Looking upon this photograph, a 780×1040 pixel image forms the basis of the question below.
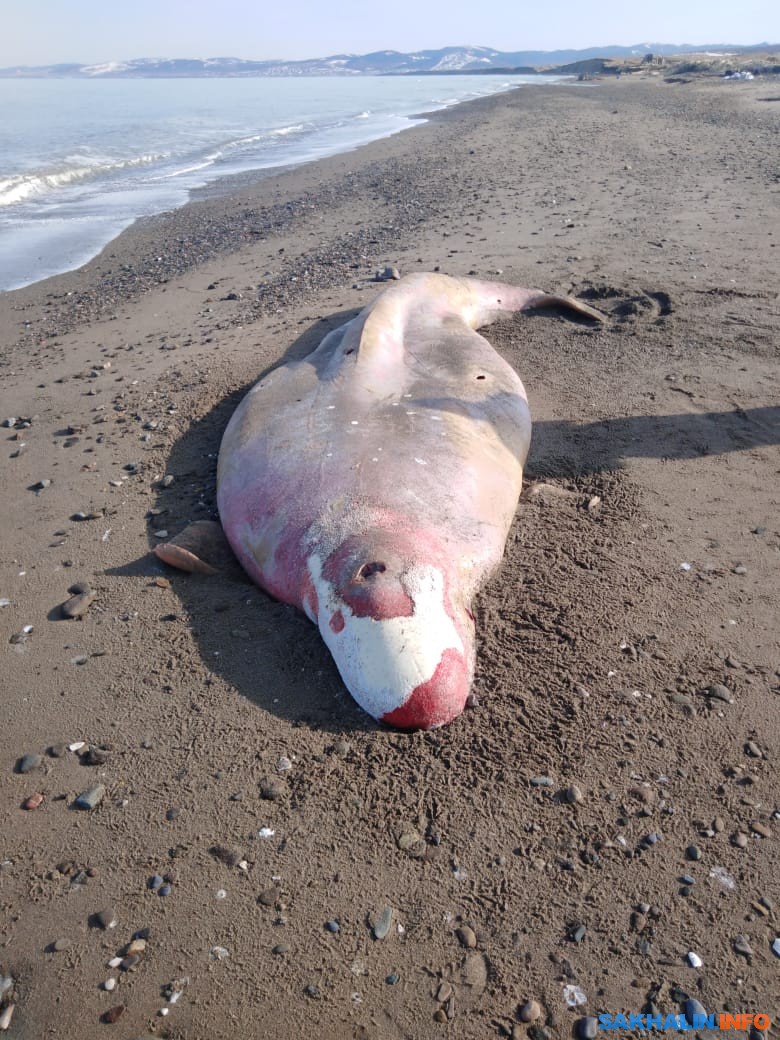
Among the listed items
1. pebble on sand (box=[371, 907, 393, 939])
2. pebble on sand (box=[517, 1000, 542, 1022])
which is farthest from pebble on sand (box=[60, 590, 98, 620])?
pebble on sand (box=[517, 1000, 542, 1022])

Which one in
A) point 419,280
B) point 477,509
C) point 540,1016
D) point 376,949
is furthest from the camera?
→ point 419,280

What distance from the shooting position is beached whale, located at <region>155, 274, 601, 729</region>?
3.61 meters

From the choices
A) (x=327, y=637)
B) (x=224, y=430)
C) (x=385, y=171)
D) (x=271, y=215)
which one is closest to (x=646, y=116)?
(x=385, y=171)

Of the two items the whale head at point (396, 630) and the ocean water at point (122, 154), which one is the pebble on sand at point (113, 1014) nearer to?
the whale head at point (396, 630)

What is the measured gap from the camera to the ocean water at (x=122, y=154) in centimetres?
1456

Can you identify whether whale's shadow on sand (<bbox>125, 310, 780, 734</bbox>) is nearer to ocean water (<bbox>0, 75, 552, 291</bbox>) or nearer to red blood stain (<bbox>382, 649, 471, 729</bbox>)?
red blood stain (<bbox>382, 649, 471, 729</bbox>)

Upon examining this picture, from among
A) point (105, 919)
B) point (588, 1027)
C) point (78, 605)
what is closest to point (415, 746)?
point (588, 1027)

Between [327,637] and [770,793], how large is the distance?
6.95 ft

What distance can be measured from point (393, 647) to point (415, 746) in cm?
46

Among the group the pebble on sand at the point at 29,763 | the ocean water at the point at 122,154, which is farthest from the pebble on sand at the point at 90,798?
the ocean water at the point at 122,154

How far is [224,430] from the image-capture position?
6434 millimetres

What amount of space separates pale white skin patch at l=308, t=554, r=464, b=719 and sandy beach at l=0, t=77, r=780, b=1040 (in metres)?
0.17

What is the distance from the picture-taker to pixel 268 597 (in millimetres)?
4492

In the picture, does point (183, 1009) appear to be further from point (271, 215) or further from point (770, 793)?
point (271, 215)
